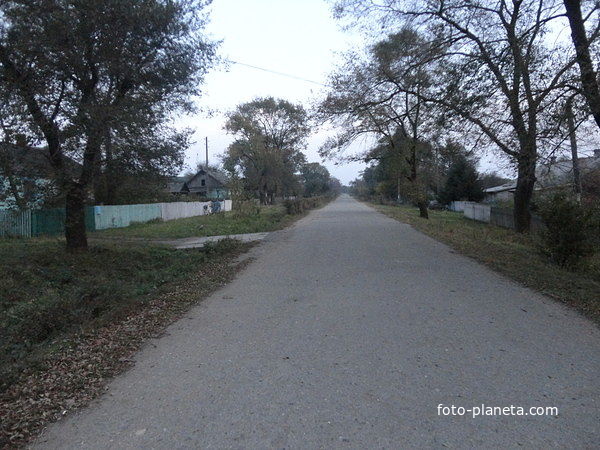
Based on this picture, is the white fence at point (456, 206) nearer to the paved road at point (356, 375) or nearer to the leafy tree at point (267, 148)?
the leafy tree at point (267, 148)

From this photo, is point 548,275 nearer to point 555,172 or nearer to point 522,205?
point 555,172

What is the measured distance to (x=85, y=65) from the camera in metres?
9.84

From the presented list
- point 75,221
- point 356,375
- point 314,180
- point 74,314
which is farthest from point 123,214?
point 314,180

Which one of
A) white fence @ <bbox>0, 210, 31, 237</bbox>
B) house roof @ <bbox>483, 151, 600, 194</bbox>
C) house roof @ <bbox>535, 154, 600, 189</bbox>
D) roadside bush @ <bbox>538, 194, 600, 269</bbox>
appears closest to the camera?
roadside bush @ <bbox>538, 194, 600, 269</bbox>

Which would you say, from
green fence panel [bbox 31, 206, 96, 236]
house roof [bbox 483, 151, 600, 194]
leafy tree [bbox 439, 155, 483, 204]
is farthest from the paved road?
leafy tree [bbox 439, 155, 483, 204]

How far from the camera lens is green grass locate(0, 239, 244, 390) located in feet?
18.2

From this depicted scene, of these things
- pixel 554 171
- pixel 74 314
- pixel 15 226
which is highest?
pixel 554 171

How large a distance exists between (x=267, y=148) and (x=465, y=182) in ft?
90.9

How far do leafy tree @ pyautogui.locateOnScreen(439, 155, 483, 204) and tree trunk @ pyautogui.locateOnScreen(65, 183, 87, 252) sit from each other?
1597 inches

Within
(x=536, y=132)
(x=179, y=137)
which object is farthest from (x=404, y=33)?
(x=179, y=137)

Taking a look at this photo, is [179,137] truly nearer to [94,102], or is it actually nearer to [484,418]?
[94,102]

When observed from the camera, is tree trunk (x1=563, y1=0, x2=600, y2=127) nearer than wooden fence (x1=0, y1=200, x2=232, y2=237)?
Yes

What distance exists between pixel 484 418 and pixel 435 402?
1.25 ft

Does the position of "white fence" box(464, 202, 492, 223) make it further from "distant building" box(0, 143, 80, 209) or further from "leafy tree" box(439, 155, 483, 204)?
"distant building" box(0, 143, 80, 209)
